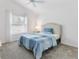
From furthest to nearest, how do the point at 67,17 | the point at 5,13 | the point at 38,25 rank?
the point at 38,25
the point at 5,13
the point at 67,17

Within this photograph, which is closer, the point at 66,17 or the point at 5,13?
the point at 66,17

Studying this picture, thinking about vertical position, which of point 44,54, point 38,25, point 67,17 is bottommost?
point 44,54

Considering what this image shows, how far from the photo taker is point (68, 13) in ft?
14.0

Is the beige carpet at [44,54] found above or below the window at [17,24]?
below

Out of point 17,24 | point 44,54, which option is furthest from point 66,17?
point 17,24

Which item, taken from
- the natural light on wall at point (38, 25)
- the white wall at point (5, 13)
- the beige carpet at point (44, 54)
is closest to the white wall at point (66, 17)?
the beige carpet at point (44, 54)

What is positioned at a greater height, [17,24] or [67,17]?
[67,17]

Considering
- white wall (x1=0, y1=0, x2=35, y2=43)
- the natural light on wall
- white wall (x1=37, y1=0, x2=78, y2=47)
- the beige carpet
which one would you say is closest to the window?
white wall (x1=0, y1=0, x2=35, y2=43)

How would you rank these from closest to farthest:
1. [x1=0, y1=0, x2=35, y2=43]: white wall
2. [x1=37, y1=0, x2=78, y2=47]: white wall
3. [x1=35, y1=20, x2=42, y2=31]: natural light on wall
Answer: [x1=37, y1=0, x2=78, y2=47]: white wall
[x1=0, y1=0, x2=35, y2=43]: white wall
[x1=35, y1=20, x2=42, y2=31]: natural light on wall

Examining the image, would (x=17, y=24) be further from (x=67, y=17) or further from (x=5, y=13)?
(x=67, y=17)

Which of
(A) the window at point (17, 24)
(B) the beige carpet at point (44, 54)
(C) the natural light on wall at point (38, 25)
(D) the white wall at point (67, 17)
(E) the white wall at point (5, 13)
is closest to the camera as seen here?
(B) the beige carpet at point (44, 54)

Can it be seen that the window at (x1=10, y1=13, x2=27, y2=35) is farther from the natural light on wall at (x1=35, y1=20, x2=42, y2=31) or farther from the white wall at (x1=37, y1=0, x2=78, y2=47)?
the white wall at (x1=37, y1=0, x2=78, y2=47)

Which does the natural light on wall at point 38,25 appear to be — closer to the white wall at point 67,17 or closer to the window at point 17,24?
the window at point 17,24

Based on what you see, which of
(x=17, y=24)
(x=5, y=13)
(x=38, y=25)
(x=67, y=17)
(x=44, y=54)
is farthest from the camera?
(x=38, y=25)
